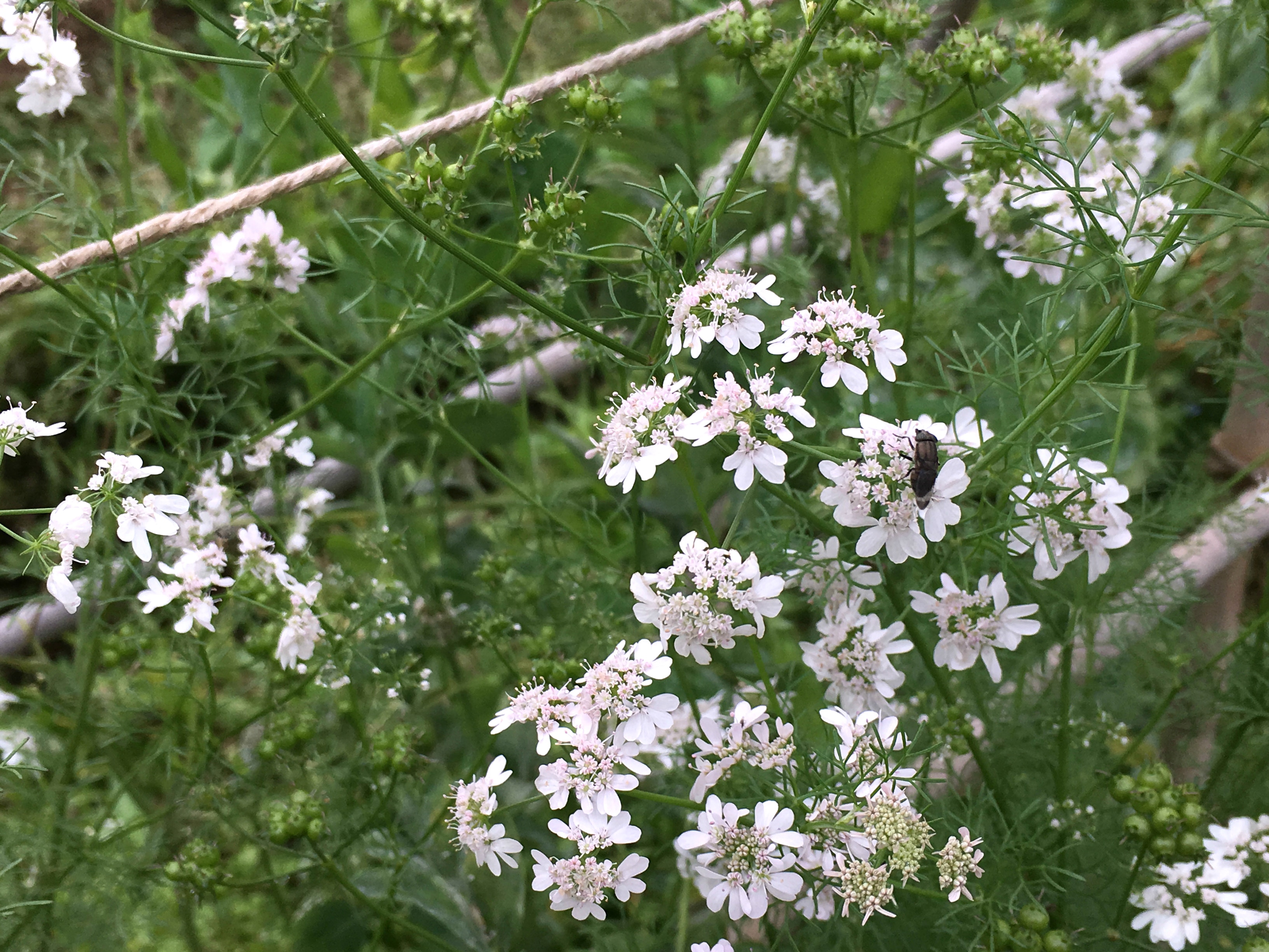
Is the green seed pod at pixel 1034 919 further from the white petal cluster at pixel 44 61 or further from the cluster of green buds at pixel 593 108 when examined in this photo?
the white petal cluster at pixel 44 61

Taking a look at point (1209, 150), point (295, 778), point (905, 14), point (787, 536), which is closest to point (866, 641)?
point (787, 536)

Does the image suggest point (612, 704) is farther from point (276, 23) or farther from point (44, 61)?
point (44, 61)

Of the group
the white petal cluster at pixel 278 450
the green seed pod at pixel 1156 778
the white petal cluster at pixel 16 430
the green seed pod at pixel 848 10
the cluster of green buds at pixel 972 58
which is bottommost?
the green seed pod at pixel 1156 778

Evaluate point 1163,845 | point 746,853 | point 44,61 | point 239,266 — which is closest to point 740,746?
point 746,853

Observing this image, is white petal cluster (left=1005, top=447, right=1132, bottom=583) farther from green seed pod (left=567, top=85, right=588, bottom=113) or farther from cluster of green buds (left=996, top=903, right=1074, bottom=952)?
green seed pod (left=567, top=85, right=588, bottom=113)

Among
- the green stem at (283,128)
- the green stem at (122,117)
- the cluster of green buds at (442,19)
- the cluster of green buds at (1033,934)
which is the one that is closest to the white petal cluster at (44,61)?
the green stem at (122,117)

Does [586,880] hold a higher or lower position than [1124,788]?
higher
